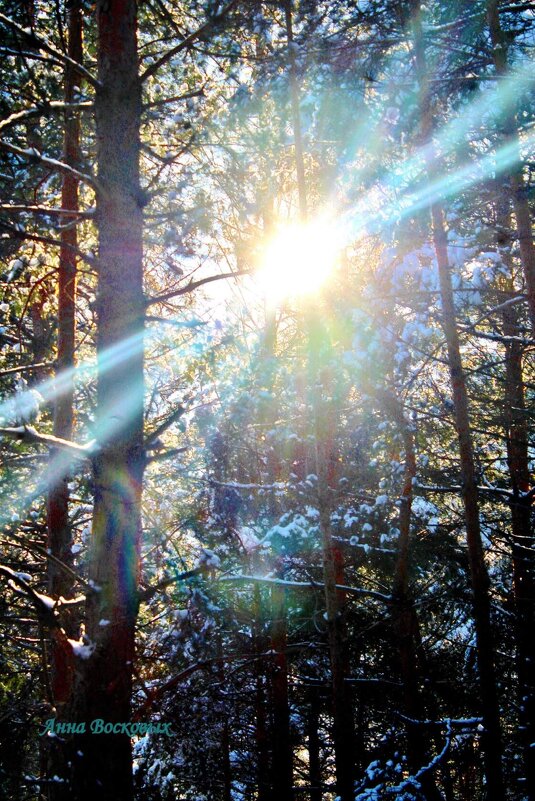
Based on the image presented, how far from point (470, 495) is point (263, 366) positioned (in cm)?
362

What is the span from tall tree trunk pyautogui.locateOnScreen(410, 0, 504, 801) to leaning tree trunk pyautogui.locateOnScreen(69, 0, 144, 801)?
411cm

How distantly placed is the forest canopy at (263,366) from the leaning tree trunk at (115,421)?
2cm

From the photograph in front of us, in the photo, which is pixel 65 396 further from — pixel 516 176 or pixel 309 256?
pixel 516 176

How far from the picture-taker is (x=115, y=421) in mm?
3840

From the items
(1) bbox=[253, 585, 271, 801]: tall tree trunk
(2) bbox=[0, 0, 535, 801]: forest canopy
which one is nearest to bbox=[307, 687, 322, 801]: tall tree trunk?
(2) bbox=[0, 0, 535, 801]: forest canopy

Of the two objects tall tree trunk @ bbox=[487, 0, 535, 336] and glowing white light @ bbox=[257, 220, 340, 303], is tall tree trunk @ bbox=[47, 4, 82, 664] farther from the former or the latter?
tall tree trunk @ bbox=[487, 0, 535, 336]

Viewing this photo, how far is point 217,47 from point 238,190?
10.7 feet

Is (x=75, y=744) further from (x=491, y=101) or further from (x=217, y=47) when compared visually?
(x=491, y=101)

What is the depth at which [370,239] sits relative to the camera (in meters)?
8.59

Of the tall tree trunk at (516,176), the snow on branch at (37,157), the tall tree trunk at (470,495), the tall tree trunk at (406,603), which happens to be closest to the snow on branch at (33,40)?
the snow on branch at (37,157)

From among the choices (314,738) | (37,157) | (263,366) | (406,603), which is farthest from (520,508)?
(37,157)

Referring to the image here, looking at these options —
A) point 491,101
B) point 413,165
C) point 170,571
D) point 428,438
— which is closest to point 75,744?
point 170,571

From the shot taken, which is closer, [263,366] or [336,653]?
[336,653]

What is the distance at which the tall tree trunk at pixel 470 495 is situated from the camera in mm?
5992
